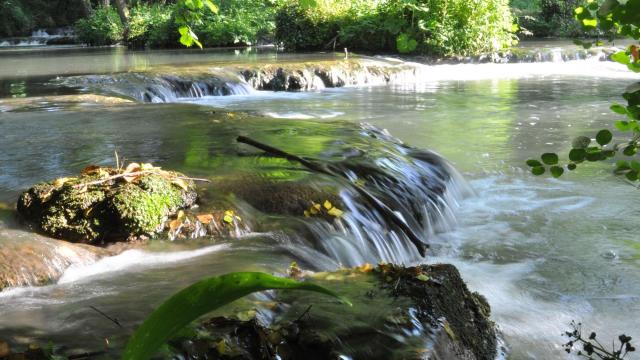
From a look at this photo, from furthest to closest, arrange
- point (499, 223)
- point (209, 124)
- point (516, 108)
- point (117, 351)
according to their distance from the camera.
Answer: point (516, 108)
point (209, 124)
point (499, 223)
point (117, 351)

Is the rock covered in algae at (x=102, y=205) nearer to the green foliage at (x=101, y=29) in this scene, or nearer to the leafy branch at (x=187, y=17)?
the leafy branch at (x=187, y=17)

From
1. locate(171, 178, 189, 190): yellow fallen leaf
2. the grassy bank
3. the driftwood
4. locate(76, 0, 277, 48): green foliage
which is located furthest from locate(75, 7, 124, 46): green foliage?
locate(171, 178, 189, 190): yellow fallen leaf

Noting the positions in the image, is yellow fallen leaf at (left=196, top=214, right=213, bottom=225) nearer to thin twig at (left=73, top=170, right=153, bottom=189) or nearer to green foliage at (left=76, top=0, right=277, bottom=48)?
thin twig at (left=73, top=170, right=153, bottom=189)

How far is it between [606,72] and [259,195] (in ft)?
→ 55.8

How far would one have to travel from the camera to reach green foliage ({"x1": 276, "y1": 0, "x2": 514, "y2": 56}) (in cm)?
1991

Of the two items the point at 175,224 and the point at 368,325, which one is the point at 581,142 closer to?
the point at 368,325

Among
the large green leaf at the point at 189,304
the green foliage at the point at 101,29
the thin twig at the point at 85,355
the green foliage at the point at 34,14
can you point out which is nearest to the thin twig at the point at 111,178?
the thin twig at the point at 85,355

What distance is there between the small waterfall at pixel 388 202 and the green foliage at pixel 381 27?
12.5m

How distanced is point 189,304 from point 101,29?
35.6 m

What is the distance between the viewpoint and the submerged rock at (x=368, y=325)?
2.32 meters

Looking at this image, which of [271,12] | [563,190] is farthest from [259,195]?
[271,12]

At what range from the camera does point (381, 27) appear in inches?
753

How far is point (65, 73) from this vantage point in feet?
53.3

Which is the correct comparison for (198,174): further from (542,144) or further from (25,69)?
(25,69)
